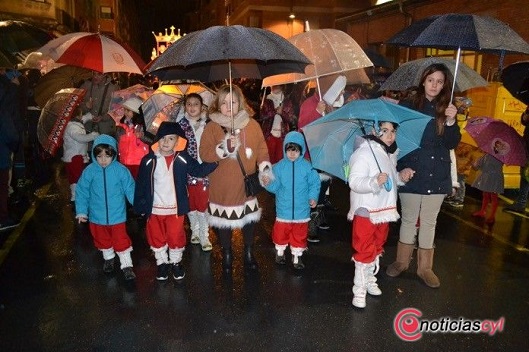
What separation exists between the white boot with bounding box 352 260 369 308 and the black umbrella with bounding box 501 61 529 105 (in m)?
3.57

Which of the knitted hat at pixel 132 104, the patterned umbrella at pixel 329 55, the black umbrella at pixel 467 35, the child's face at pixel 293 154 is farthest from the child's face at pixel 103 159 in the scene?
the black umbrella at pixel 467 35

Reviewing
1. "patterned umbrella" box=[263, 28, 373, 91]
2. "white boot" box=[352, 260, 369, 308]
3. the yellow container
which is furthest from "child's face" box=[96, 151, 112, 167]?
the yellow container

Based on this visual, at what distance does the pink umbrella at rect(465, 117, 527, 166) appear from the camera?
21.8 feet

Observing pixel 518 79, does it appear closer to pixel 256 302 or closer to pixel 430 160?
pixel 430 160

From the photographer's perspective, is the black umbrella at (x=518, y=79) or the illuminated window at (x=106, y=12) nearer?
the black umbrella at (x=518, y=79)

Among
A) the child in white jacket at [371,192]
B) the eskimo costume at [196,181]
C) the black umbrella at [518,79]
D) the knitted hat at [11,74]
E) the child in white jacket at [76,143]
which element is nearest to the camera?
the child in white jacket at [371,192]

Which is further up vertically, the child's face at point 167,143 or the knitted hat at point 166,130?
the knitted hat at point 166,130

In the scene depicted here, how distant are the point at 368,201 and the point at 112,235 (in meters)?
2.79

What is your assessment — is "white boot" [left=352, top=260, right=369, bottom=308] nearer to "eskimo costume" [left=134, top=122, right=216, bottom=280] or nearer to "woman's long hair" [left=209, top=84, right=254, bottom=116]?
"eskimo costume" [left=134, top=122, right=216, bottom=280]

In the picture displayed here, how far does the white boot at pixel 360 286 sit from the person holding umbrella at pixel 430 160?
81 centimetres

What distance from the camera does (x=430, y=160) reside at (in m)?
4.44

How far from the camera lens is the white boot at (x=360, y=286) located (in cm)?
430

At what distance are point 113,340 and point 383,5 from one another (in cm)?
1624

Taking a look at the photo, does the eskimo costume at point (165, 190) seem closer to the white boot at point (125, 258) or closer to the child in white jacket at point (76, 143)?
the white boot at point (125, 258)
